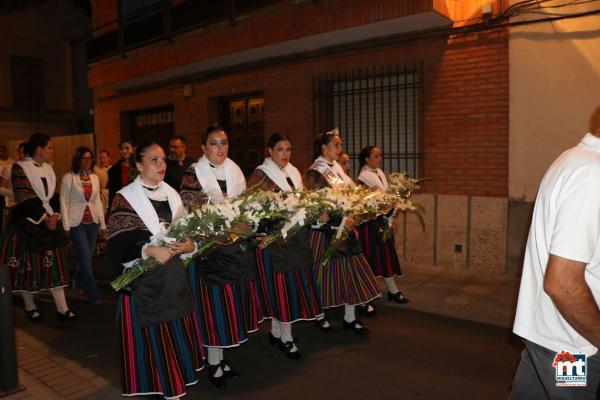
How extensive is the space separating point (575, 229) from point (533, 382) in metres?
0.86

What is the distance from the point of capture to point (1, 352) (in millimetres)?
4191

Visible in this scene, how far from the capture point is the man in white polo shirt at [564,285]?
80.0 inches

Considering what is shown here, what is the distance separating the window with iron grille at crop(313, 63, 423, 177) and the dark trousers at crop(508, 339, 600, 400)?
6.57 metres

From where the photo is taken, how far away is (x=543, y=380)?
232 centimetres

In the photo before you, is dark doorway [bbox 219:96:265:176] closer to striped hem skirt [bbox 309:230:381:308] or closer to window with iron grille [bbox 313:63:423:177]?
window with iron grille [bbox 313:63:423:177]

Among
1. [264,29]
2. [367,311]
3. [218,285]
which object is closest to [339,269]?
[367,311]

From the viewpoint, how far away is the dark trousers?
2227 millimetres

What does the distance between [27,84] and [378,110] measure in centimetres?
1954

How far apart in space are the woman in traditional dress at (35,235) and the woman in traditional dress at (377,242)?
3733 millimetres

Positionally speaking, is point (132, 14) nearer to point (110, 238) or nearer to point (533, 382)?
point (110, 238)

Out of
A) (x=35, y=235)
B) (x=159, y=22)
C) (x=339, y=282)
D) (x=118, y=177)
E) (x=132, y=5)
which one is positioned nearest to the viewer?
(x=339, y=282)

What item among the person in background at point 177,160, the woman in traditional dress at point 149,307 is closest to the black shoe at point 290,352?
the woman in traditional dress at point 149,307

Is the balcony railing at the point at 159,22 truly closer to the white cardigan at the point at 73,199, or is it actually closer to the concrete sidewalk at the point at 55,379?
the white cardigan at the point at 73,199
